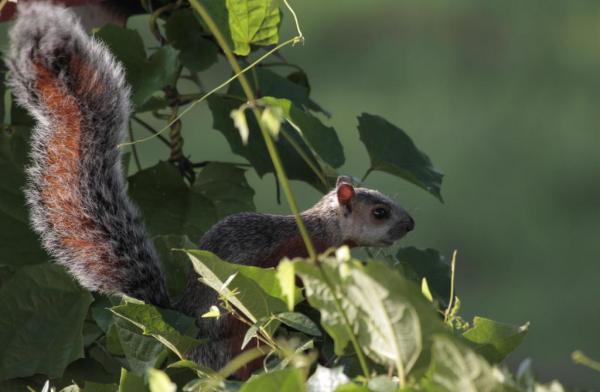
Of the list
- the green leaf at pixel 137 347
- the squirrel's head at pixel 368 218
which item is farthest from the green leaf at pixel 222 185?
the green leaf at pixel 137 347

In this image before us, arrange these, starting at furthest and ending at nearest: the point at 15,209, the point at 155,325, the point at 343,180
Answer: the point at 343,180 → the point at 15,209 → the point at 155,325

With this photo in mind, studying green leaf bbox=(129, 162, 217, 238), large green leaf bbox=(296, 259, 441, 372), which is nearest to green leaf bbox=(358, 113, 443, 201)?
green leaf bbox=(129, 162, 217, 238)

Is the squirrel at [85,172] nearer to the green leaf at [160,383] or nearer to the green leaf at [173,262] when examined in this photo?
the green leaf at [173,262]

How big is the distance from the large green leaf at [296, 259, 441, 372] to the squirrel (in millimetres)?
344

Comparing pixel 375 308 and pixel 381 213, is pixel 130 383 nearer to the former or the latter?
pixel 375 308

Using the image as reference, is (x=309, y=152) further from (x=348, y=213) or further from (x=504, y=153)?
(x=504, y=153)

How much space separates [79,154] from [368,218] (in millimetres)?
564

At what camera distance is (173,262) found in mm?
938

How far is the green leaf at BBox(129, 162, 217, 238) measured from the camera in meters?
1.04

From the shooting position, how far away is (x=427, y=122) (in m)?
3.54

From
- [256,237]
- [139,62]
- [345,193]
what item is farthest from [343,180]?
[139,62]

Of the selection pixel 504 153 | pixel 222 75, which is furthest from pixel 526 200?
pixel 222 75

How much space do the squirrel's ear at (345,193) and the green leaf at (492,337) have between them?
2.49 feet

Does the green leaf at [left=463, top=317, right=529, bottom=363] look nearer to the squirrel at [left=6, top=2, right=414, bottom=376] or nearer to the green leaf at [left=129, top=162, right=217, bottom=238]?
the squirrel at [left=6, top=2, right=414, bottom=376]
